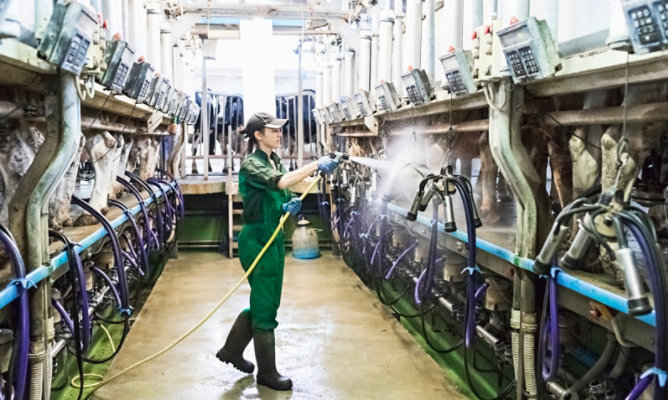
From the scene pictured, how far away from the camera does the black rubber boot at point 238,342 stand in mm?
3764

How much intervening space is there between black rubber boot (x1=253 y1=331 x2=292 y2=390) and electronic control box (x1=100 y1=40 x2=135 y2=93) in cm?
164

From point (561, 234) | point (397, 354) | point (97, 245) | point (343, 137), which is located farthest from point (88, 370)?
point (343, 137)

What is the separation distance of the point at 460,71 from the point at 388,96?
1.98 meters

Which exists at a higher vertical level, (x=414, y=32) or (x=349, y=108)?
(x=414, y=32)

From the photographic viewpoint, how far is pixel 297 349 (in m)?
4.51

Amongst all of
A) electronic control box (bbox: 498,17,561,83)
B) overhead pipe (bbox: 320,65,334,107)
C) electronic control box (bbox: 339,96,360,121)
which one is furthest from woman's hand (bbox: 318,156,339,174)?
overhead pipe (bbox: 320,65,334,107)

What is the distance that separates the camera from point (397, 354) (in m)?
4.41

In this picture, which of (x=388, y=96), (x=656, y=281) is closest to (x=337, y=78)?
(x=388, y=96)

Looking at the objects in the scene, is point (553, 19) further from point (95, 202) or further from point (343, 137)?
point (343, 137)

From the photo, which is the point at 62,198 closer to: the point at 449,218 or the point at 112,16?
the point at 112,16

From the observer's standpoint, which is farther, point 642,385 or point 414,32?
point 414,32

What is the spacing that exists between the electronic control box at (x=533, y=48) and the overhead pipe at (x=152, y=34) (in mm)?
4407

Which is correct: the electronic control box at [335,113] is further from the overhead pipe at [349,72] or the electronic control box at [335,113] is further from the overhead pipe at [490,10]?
the overhead pipe at [490,10]

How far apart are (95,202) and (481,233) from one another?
106 inches
